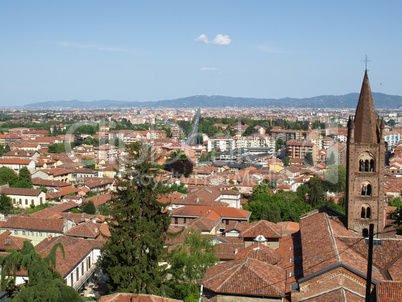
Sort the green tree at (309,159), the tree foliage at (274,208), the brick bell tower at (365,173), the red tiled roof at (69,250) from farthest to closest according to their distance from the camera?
1. the green tree at (309,159)
2. the tree foliage at (274,208)
3. the red tiled roof at (69,250)
4. the brick bell tower at (365,173)

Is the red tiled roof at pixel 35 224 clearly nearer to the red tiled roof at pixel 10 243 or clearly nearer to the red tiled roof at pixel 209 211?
the red tiled roof at pixel 10 243

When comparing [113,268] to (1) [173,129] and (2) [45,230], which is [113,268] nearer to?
(2) [45,230]

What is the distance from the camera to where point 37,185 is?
4206cm

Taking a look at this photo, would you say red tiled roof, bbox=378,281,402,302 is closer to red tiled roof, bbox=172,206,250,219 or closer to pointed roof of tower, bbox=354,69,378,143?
pointed roof of tower, bbox=354,69,378,143

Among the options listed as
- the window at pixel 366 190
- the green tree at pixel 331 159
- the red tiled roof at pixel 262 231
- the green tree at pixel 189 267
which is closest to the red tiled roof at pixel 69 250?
the green tree at pixel 189 267

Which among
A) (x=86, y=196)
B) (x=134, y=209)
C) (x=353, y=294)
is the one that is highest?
(x=134, y=209)

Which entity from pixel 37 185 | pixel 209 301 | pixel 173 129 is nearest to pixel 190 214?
pixel 209 301

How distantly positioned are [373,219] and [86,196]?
28.2 m

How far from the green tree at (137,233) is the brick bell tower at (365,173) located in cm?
757

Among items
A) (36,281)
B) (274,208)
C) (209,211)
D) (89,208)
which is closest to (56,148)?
(89,208)

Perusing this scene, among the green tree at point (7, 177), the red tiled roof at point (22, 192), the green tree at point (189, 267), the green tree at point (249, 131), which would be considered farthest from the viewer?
the green tree at point (249, 131)

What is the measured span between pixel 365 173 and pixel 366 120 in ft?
7.01

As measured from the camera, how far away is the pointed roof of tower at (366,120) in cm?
1673

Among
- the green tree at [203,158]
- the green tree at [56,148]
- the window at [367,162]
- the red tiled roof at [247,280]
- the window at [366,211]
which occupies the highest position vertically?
the window at [367,162]
